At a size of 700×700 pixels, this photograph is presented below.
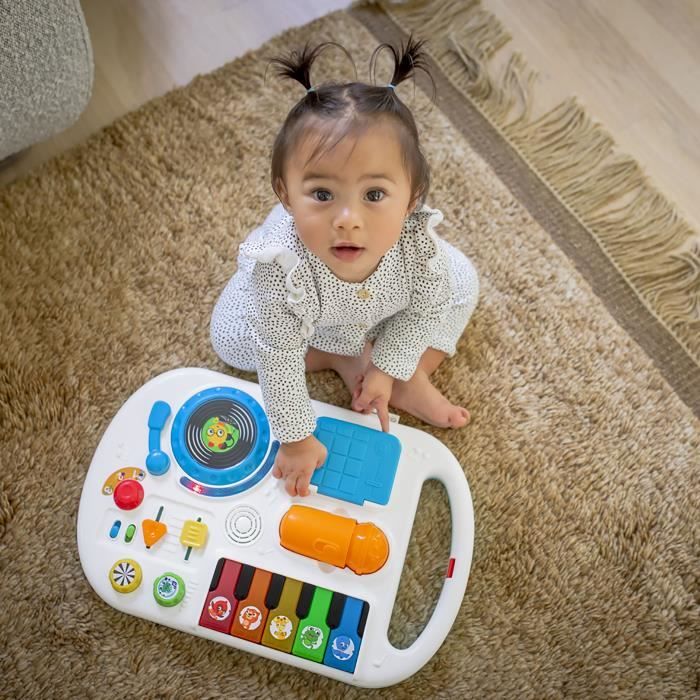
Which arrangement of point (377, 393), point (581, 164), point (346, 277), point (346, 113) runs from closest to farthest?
point (346, 113), point (346, 277), point (377, 393), point (581, 164)

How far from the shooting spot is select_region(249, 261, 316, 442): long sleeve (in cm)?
66

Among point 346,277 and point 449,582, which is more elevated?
point 346,277

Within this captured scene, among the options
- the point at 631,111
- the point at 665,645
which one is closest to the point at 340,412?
the point at 665,645

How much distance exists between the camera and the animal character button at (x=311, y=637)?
705 mm

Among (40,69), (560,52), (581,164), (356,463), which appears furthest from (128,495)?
(560,52)

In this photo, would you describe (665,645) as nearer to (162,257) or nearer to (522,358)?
Answer: (522,358)

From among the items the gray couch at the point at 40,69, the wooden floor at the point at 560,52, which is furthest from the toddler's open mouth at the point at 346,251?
the wooden floor at the point at 560,52

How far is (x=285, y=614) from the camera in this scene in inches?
28.1

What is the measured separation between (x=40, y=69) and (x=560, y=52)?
0.70m

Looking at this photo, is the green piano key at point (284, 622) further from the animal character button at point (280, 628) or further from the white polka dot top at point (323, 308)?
the white polka dot top at point (323, 308)

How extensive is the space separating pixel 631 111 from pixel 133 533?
851 millimetres

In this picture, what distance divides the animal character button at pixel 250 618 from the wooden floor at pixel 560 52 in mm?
664

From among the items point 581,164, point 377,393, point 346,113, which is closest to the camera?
point 346,113

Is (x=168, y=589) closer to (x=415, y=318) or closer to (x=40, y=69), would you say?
(x=415, y=318)
